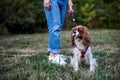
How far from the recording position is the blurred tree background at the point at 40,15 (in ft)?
63.6

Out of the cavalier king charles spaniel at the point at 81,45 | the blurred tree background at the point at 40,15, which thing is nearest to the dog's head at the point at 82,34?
the cavalier king charles spaniel at the point at 81,45

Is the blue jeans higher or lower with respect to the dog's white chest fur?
higher

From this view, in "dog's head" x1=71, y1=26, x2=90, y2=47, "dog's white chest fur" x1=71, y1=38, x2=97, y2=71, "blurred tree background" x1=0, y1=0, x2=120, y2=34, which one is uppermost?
"dog's head" x1=71, y1=26, x2=90, y2=47

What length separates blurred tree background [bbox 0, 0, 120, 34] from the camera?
19.4 m

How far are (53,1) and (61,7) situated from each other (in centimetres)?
26

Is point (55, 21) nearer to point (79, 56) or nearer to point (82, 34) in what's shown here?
point (82, 34)

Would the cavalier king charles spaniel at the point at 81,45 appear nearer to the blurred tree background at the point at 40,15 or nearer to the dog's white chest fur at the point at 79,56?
the dog's white chest fur at the point at 79,56

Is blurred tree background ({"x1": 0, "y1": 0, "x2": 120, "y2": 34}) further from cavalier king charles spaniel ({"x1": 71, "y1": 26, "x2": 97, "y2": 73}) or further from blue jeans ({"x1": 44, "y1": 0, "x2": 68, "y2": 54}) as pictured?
cavalier king charles spaniel ({"x1": 71, "y1": 26, "x2": 97, "y2": 73})

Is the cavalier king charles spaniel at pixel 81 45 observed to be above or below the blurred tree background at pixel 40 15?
above

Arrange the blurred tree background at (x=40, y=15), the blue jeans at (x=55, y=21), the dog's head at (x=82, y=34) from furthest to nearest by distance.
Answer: the blurred tree background at (x=40, y=15), the blue jeans at (x=55, y=21), the dog's head at (x=82, y=34)

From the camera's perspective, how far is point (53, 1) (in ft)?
23.3

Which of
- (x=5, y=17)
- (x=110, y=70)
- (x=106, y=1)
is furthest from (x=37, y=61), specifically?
(x=106, y=1)

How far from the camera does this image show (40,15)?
2164cm

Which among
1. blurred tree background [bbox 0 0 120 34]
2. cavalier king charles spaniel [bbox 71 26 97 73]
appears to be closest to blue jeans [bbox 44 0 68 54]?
cavalier king charles spaniel [bbox 71 26 97 73]
